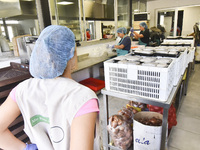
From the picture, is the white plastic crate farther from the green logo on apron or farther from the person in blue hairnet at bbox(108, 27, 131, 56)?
the person in blue hairnet at bbox(108, 27, 131, 56)

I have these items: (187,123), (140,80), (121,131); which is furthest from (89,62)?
(187,123)

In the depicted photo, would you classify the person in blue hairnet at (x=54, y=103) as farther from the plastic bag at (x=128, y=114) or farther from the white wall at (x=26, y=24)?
the white wall at (x=26, y=24)

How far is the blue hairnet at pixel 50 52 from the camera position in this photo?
0.66 meters

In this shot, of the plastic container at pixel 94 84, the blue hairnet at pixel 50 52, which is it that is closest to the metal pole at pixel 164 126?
the blue hairnet at pixel 50 52

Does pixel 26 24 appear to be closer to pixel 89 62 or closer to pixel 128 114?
pixel 89 62

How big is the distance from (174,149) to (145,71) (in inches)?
46.6

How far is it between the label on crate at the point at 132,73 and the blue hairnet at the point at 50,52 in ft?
1.92

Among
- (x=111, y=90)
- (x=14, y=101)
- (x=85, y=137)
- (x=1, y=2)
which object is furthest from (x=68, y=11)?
(x=85, y=137)

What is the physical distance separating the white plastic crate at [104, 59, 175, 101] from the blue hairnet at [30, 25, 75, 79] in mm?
595

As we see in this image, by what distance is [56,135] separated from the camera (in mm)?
646

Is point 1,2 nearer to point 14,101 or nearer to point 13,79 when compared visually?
point 13,79

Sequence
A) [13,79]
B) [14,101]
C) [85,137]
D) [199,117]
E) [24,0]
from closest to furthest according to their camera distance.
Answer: [85,137]
[14,101]
[13,79]
[199,117]
[24,0]

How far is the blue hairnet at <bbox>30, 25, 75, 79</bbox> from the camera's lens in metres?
0.66

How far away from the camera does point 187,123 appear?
211 cm
